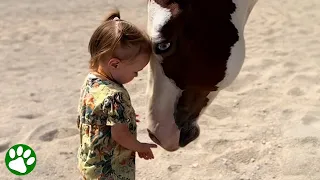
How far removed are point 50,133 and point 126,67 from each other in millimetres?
1393

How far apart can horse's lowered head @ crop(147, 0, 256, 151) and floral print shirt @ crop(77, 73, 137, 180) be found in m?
0.16

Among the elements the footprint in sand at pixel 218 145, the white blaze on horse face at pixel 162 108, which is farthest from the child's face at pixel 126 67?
the footprint in sand at pixel 218 145

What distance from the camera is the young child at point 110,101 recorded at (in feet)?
4.83

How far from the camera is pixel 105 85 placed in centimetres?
150

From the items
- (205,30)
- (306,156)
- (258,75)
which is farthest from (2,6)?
(205,30)

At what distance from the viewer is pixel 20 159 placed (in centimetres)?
246

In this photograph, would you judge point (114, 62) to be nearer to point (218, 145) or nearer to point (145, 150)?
point (145, 150)

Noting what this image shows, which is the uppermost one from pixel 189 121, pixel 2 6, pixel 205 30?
pixel 205 30

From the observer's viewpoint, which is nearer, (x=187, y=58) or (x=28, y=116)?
(x=187, y=58)

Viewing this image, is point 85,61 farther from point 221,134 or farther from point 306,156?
point 306,156

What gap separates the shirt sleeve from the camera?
1464 mm

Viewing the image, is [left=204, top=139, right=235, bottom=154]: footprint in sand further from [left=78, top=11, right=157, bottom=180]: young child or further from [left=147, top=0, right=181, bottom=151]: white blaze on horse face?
[left=78, top=11, right=157, bottom=180]: young child

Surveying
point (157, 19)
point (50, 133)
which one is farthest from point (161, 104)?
point (50, 133)

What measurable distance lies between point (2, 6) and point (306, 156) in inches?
155
